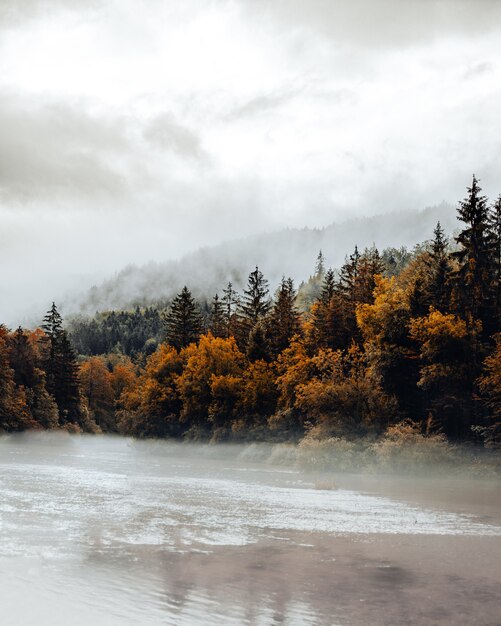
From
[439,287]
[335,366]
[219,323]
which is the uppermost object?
[219,323]

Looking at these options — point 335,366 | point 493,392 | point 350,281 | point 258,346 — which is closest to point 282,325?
point 258,346

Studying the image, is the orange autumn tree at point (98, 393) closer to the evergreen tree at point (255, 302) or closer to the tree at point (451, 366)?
the evergreen tree at point (255, 302)

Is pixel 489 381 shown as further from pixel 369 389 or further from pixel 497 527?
pixel 497 527

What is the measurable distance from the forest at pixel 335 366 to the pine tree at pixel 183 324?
20cm

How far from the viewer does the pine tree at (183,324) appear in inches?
4097

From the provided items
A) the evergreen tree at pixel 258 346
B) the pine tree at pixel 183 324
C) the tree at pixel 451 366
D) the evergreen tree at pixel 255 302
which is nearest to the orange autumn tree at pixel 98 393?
the pine tree at pixel 183 324

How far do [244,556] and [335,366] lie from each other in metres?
44.0

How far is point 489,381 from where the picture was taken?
45875 millimetres

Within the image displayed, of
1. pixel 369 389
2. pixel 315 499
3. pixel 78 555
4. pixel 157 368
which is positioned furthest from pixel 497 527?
pixel 157 368

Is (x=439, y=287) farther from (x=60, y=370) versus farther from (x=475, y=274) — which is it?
(x=60, y=370)

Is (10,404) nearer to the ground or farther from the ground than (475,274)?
nearer to the ground

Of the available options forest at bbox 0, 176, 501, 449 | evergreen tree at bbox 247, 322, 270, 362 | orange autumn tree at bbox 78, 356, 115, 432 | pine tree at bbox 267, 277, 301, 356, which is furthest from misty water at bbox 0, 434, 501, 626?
orange autumn tree at bbox 78, 356, 115, 432

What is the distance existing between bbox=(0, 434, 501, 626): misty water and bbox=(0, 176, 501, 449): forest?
15656mm

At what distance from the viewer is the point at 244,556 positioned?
1728 centimetres
